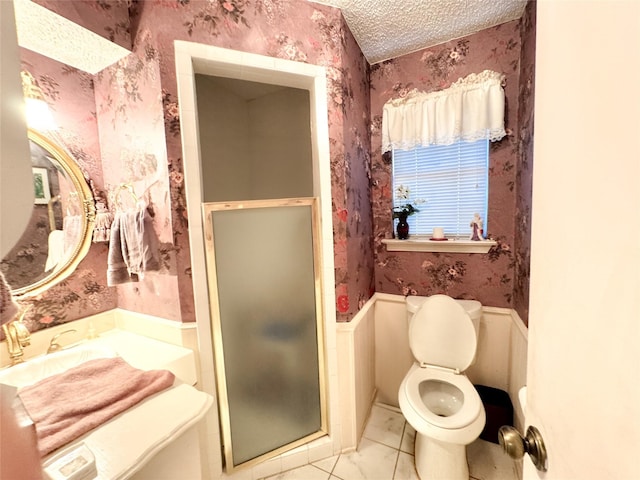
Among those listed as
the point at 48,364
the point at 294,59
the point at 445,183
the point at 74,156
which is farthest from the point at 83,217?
the point at 445,183

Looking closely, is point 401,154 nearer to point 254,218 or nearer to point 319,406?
point 254,218

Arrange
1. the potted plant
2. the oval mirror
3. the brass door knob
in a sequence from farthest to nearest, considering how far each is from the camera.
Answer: the potted plant → the oval mirror → the brass door knob

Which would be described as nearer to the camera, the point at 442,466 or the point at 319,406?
the point at 442,466

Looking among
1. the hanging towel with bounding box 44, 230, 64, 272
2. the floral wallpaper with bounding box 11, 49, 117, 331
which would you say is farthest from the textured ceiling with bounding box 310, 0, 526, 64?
the hanging towel with bounding box 44, 230, 64, 272

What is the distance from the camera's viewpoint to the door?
276 mm

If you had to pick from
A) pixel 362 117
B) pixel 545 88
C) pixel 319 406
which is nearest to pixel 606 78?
pixel 545 88

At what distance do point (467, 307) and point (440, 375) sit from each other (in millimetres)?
482

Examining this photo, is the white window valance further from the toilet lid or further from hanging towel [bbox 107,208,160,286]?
hanging towel [bbox 107,208,160,286]

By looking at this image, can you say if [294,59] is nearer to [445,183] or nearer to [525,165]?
[445,183]

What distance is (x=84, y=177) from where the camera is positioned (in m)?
1.43

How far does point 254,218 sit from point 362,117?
1103mm

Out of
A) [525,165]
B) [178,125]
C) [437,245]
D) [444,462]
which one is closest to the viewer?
[178,125]

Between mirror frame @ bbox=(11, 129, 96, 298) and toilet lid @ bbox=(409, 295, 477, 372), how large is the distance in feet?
6.74

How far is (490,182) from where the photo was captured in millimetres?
1775
